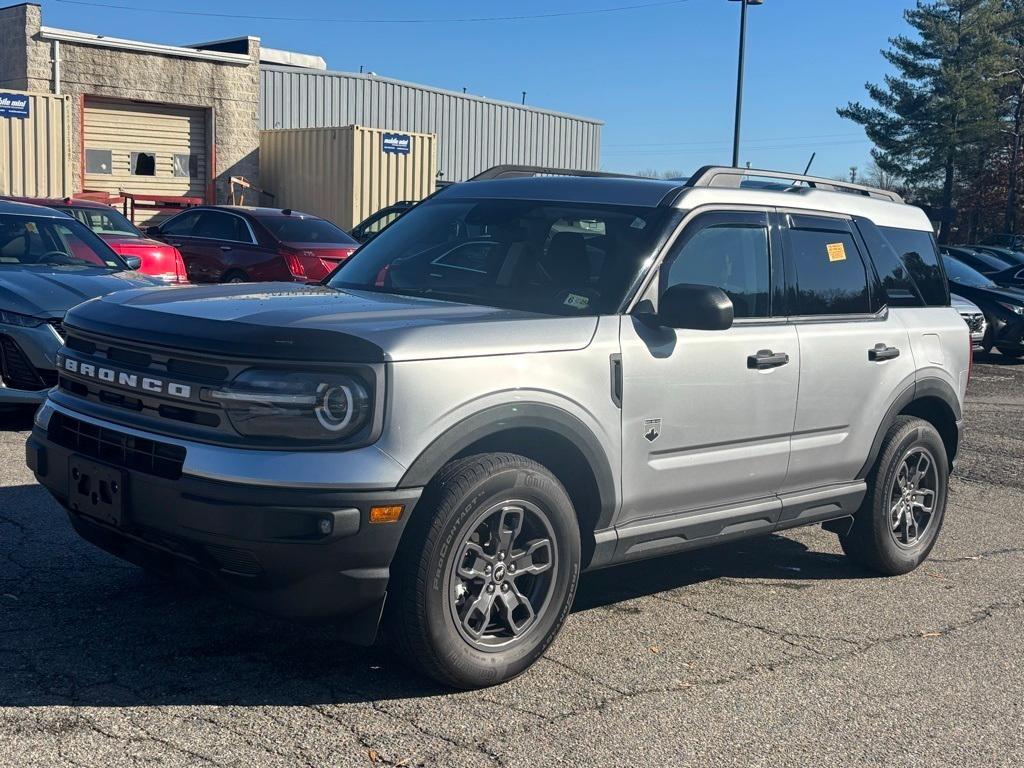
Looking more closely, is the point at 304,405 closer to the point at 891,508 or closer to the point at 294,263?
the point at 891,508

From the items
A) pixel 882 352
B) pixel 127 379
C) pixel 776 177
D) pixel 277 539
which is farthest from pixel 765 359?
pixel 127 379

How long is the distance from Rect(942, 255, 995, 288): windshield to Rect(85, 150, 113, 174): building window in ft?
56.1

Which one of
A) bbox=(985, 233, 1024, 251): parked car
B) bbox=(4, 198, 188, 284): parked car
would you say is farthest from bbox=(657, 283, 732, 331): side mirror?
bbox=(985, 233, 1024, 251): parked car

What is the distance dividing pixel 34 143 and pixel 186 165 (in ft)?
18.4

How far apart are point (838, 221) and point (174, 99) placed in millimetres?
23077

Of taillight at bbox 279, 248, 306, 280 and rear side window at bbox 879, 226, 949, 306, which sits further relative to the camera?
taillight at bbox 279, 248, 306, 280

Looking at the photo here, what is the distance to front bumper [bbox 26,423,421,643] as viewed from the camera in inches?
145

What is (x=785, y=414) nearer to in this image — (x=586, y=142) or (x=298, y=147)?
(x=298, y=147)

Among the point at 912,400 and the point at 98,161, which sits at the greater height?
the point at 98,161

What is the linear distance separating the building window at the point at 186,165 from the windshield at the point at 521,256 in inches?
895

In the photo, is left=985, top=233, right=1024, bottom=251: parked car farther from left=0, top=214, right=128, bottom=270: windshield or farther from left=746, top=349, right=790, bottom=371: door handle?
left=746, top=349, right=790, bottom=371: door handle

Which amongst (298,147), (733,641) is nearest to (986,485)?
(733,641)

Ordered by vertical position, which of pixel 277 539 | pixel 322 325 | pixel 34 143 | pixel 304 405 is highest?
pixel 34 143

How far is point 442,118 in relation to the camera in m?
34.0
